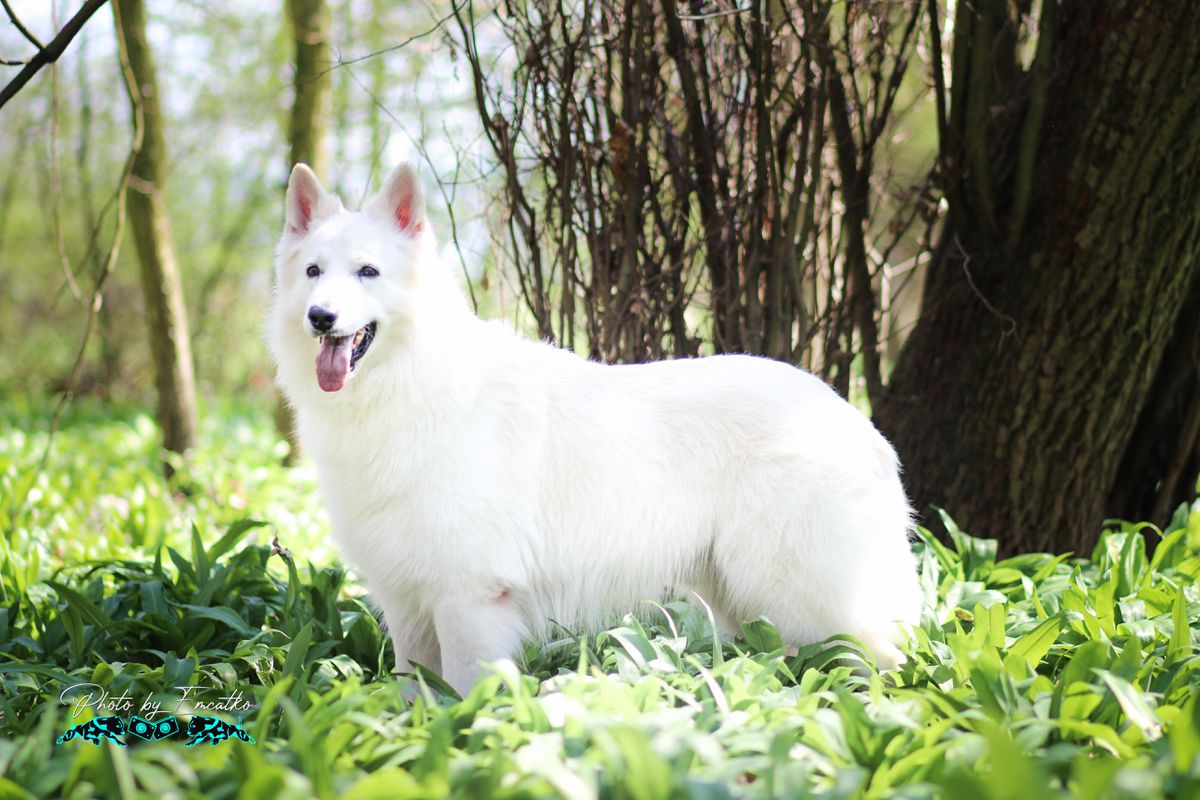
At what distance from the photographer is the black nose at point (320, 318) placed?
9.20ft

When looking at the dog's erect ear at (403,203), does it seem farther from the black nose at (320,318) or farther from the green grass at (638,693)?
the green grass at (638,693)

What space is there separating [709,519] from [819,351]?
77.2 inches

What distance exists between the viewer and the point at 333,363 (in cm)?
294

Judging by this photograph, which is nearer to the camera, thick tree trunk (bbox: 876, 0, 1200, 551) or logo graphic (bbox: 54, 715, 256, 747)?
logo graphic (bbox: 54, 715, 256, 747)

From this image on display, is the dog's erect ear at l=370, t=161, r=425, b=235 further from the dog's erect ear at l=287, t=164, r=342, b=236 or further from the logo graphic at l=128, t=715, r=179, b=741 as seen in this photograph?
the logo graphic at l=128, t=715, r=179, b=741

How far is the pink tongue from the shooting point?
2.93 m

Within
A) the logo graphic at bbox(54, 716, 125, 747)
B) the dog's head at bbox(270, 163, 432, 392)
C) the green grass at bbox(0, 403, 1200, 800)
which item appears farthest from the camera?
the dog's head at bbox(270, 163, 432, 392)

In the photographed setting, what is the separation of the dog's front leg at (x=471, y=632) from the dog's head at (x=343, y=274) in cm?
80

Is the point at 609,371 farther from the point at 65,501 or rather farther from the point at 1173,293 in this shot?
the point at 65,501

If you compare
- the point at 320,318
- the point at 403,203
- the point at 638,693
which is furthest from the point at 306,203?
the point at 638,693

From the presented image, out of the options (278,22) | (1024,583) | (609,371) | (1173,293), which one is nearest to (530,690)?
(609,371)

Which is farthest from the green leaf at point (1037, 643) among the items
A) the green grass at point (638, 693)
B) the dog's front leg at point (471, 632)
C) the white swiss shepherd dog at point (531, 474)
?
the dog's front leg at point (471, 632)

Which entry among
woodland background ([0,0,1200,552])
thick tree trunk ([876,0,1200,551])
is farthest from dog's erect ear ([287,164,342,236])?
thick tree trunk ([876,0,1200,551])

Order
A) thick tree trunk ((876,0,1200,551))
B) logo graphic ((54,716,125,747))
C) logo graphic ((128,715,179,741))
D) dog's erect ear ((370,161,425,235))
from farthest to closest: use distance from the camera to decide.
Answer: thick tree trunk ((876,0,1200,551)), dog's erect ear ((370,161,425,235)), logo graphic ((128,715,179,741)), logo graphic ((54,716,125,747))
